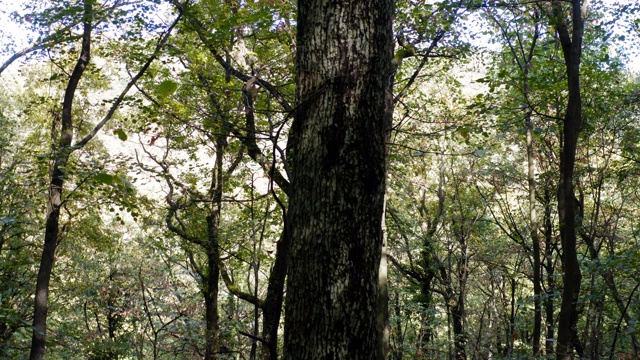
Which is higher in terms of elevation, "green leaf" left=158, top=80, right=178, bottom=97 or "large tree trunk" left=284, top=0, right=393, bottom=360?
"green leaf" left=158, top=80, right=178, bottom=97

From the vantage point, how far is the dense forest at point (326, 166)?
1.52m

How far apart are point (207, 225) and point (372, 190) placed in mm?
10049

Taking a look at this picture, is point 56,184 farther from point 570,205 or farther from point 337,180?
point 337,180

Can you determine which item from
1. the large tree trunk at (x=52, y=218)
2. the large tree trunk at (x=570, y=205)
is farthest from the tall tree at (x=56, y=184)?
the large tree trunk at (x=570, y=205)

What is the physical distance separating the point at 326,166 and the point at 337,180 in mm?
57

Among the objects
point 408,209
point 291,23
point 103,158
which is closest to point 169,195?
point 103,158

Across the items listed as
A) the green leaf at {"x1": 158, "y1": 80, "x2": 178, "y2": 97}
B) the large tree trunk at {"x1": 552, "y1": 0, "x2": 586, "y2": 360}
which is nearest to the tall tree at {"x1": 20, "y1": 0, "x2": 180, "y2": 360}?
the large tree trunk at {"x1": 552, "y1": 0, "x2": 586, "y2": 360}

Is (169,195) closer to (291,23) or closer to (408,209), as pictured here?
(291,23)

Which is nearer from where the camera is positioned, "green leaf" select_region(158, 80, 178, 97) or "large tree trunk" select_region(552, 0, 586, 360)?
"green leaf" select_region(158, 80, 178, 97)

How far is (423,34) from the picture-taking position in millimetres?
6871

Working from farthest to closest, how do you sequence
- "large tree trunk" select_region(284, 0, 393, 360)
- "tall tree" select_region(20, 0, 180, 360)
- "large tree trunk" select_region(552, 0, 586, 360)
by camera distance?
"tall tree" select_region(20, 0, 180, 360) → "large tree trunk" select_region(552, 0, 586, 360) → "large tree trunk" select_region(284, 0, 393, 360)

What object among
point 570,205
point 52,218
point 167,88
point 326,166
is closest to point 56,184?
point 52,218

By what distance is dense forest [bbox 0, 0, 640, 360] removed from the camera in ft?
4.99

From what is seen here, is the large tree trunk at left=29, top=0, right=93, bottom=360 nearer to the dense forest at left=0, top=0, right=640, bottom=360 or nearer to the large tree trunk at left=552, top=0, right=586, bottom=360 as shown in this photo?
the dense forest at left=0, top=0, right=640, bottom=360
